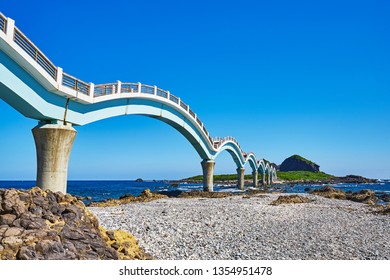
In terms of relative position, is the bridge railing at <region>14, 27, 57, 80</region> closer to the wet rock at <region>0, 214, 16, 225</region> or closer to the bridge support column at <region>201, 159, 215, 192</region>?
the wet rock at <region>0, 214, 16, 225</region>

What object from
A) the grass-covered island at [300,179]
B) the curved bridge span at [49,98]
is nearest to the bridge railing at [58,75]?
the curved bridge span at [49,98]

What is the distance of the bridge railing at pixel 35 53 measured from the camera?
14.9m

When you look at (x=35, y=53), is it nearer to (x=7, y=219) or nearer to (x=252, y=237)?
(x=7, y=219)

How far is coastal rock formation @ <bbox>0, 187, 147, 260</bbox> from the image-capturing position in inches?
280

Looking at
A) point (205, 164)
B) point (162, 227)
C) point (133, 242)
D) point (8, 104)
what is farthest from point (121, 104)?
point (205, 164)

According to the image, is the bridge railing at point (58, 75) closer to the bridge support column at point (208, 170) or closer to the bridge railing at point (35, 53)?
the bridge railing at point (35, 53)

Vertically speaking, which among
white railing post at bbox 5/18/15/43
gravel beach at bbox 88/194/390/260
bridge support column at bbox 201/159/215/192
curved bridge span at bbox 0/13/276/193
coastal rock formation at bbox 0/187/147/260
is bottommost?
gravel beach at bbox 88/194/390/260

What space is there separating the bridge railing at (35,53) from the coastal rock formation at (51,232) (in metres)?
8.60

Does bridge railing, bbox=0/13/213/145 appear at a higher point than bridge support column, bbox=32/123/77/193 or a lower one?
higher

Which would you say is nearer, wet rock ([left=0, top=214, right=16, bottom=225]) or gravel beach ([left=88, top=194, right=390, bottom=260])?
wet rock ([left=0, top=214, right=16, bottom=225])

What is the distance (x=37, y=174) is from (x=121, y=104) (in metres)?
9.66

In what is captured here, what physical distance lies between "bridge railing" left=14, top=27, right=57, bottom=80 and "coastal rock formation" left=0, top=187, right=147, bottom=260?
28.2ft

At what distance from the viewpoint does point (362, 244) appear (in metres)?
12.3

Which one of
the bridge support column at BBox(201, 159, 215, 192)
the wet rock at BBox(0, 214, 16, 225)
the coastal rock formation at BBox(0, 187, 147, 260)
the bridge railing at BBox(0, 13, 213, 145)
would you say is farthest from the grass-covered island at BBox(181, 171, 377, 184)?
the wet rock at BBox(0, 214, 16, 225)
